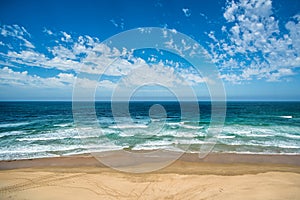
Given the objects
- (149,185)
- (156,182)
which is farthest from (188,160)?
(149,185)

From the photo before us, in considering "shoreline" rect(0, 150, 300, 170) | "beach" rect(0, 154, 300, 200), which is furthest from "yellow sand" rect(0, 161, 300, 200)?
"shoreline" rect(0, 150, 300, 170)

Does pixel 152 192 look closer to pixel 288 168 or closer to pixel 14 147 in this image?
pixel 288 168

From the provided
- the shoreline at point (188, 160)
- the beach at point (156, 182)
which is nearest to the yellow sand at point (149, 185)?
the beach at point (156, 182)

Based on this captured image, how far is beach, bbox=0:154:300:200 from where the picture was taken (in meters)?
6.03

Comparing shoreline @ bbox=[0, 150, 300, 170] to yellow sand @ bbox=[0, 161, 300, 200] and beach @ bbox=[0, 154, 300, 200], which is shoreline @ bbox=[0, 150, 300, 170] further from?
yellow sand @ bbox=[0, 161, 300, 200]

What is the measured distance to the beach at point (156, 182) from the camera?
6027 mm

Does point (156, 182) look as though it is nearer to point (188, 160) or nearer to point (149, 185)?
point (149, 185)

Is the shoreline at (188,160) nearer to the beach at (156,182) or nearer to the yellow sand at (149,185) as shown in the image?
the beach at (156,182)

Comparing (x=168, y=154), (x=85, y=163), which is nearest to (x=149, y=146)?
(x=168, y=154)

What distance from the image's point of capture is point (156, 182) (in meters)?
7.02

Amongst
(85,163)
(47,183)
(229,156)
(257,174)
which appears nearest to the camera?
(47,183)

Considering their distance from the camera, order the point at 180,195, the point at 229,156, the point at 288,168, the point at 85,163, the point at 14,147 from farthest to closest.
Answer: the point at 14,147
the point at 229,156
the point at 85,163
the point at 288,168
the point at 180,195

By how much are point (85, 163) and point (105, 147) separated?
3.88 metres

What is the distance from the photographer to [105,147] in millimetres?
13867
